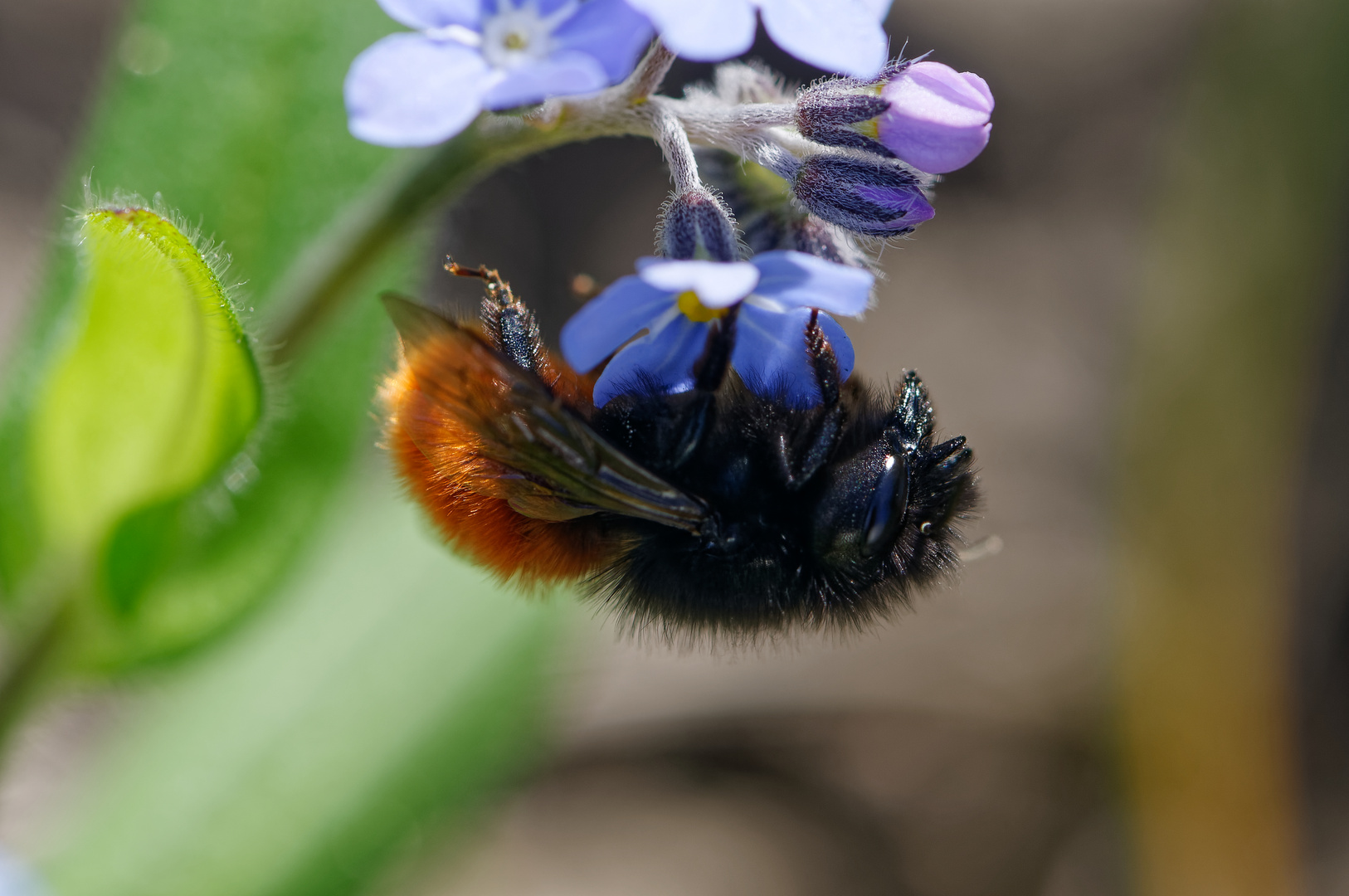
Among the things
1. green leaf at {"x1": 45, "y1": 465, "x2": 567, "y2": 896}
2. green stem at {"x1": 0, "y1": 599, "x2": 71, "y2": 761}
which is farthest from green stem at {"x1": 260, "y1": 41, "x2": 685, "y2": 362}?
green leaf at {"x1": 45, "y1": 465, "x2": 567, "y2": 896}

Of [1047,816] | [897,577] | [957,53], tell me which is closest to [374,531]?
[897,577]

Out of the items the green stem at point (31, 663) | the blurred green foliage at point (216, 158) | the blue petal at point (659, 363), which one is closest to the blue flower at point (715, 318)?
the blue petal at point (659, 363)

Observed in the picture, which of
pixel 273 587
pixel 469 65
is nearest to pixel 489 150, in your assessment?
pixel 469 65

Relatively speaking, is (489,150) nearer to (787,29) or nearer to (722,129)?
(722,129)

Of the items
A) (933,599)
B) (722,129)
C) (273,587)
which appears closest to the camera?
(722,129)

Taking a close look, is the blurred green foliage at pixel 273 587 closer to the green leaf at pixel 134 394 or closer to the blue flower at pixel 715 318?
the green leaf at pixel 134 394

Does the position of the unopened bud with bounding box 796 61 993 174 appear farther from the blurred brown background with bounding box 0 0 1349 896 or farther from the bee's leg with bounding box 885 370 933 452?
the blurred brown background with bounding box 0 0 1349 896
